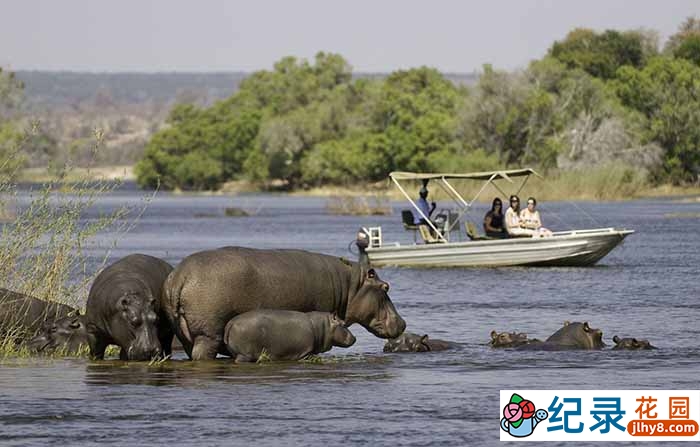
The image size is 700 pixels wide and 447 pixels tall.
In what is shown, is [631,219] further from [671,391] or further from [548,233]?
[671,391]

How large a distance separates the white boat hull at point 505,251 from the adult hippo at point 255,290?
16454 millimetres

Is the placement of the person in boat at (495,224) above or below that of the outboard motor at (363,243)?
above

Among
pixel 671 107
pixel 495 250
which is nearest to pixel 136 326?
pixel 495 250

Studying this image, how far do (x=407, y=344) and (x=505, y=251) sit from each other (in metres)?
16.2

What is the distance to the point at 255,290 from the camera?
618 inches

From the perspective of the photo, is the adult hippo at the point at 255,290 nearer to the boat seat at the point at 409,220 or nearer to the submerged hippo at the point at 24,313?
the submerged hippo at the point at 24,313

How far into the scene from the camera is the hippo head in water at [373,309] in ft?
55.2

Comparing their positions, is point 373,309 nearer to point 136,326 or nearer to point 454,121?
point 136,326

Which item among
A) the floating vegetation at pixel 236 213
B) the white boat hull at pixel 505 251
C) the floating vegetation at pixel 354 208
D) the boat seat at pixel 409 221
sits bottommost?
the floating vegetation at pixel 236 213

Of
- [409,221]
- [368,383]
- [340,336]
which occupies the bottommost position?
[409,221]

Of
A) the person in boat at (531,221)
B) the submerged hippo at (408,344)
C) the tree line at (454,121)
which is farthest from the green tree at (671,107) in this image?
the submerged hippo at (408,344)

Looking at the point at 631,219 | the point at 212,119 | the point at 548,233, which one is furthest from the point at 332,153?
the point at 548,233

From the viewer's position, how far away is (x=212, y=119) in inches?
6083

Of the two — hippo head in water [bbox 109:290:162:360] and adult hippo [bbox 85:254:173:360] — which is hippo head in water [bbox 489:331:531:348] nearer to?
adult hippo [bbox 85:254:173:360]
